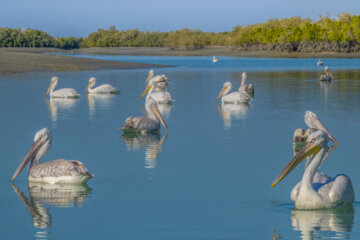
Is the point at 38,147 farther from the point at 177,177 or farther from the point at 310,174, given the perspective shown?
the point at 310,174

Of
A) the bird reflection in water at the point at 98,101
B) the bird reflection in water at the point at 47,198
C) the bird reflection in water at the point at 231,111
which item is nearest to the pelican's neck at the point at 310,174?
the bird reflection in water at the point at 47,198

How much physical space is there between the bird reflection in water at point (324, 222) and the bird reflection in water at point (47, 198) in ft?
8.20

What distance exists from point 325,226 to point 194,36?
13038cm

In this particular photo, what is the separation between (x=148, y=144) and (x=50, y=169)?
12.3 feet

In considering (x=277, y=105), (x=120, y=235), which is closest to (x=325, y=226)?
(x=120, y=235)

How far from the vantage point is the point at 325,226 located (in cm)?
704

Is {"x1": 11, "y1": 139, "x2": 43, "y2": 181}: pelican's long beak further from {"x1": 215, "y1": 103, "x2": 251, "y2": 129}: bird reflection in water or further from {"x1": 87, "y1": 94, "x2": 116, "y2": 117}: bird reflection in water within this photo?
{"x1": 87, "y1": 94, "x2": 116, "y2": 117}: bird reflection in water

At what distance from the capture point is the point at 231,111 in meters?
18.2

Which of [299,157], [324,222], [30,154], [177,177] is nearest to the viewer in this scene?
[324,222]

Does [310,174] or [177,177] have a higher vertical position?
[310,174]

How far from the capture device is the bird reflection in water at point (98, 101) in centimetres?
1934

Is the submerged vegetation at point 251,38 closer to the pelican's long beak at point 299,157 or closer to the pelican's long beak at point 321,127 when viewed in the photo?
the pelican's long beak at point 321,127

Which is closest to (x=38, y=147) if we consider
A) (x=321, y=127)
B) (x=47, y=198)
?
(x=47, y=198)

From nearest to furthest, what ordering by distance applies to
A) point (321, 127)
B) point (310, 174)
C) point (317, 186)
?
1. point (310, 174)
2. point (317, 186)
3. point (321, 127)
